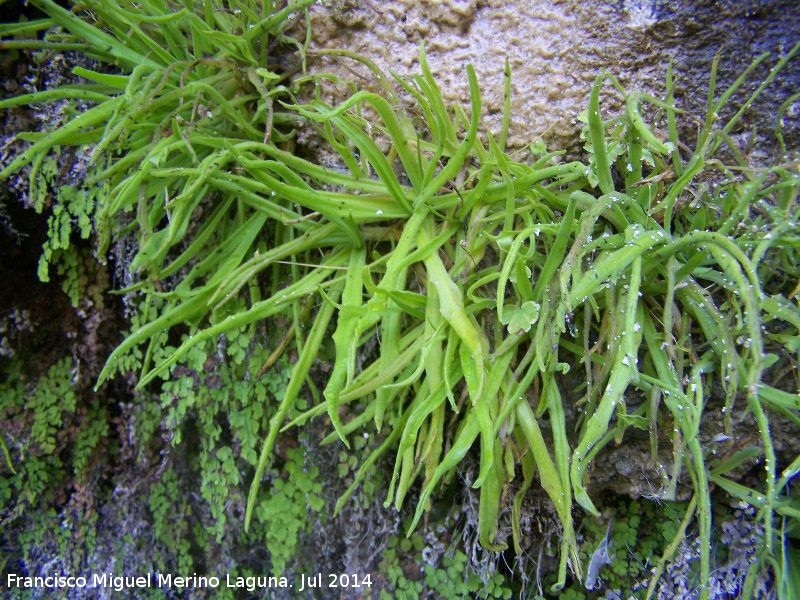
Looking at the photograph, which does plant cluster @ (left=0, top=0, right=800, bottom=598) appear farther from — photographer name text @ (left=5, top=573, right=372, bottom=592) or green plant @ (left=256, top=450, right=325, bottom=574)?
photographer name text @ (left=5, top=573, right=372, bottom=592)

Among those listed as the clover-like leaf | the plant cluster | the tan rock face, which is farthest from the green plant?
the tan rock face

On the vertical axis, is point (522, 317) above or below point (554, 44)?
below

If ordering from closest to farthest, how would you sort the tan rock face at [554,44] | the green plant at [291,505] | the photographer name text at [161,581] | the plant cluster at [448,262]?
the plant cluster at [448,262], the tan rock face at [554,44], the green plant at [291,505], the photographer name text at [161,581]

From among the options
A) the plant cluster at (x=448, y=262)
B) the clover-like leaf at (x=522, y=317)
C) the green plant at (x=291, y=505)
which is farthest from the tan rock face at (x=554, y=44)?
the green plant at (x=291, y=505)

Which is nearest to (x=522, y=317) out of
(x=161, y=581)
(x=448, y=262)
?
(x=448, y=262)

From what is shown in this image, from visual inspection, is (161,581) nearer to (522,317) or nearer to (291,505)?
(291,505)

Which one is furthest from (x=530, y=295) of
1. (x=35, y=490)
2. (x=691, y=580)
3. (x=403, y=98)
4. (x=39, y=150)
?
(x=35, y=490)

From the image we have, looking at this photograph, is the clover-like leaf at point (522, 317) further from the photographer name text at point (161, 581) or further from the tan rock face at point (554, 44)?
the photographer name text at point (161, 581)
